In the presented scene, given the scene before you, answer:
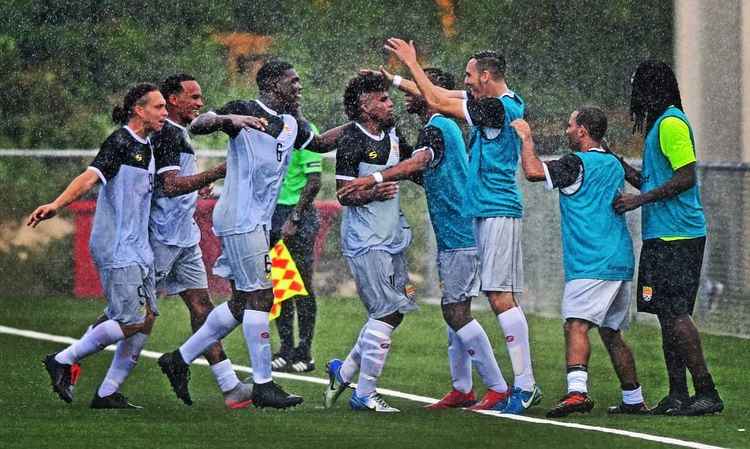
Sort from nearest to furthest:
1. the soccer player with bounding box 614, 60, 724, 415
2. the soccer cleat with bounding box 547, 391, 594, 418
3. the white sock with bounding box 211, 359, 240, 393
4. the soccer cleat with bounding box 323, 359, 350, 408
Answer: the soccer cleat with bounding box 547, 391, 594, 418
the soccer player with bounding box 614, 60, 724, 415
the soccer cleat with bounding box 323, 359, 350, 408
the white sock with bounding box 211, 359, 240, 393

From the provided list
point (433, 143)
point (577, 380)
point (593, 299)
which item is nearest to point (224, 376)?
point (433, 143)

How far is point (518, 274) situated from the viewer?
39.8ft

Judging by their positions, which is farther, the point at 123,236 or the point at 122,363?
the point at 122,363

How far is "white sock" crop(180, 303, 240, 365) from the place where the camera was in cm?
1237

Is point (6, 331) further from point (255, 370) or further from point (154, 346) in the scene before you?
point (255, 370)

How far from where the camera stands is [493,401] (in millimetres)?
12172

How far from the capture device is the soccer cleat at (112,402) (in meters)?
12.2

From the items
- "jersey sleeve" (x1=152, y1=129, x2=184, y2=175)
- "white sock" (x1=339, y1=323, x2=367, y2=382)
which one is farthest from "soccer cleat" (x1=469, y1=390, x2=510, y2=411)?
"jersey sleeve" (x1=152, y1=129, x2=184, y2=175)

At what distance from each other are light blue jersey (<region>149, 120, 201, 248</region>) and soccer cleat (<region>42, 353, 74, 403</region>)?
1.04m

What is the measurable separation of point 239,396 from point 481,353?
57.2 inches

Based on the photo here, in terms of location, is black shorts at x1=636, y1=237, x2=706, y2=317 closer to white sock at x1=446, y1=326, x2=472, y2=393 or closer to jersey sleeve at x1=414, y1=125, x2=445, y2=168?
white sock at x1=446, y1=326, x2=472, y2=393

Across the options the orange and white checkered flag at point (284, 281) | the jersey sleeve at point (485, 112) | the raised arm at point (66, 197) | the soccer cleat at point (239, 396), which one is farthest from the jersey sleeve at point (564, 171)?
the orange and white checkered flag at point (284, 281)

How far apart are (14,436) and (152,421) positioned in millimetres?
961

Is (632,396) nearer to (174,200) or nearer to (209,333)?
(209,333)
